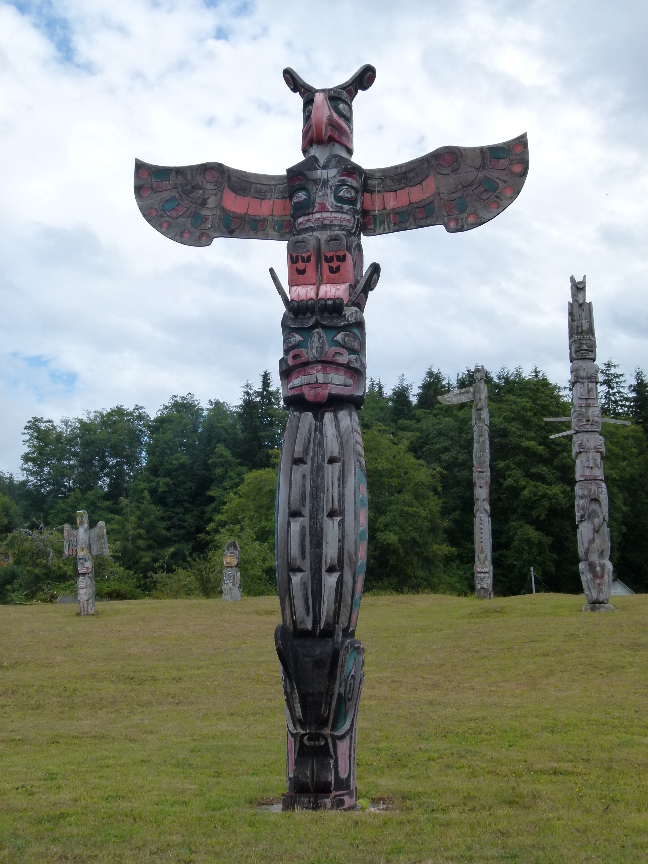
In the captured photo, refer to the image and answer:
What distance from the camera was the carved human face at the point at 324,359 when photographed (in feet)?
22.0

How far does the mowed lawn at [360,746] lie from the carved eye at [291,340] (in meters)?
3.54

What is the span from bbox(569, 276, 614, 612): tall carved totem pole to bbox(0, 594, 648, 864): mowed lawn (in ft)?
2.96

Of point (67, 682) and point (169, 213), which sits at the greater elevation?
point (169, 213)

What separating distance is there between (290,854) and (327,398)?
324cm

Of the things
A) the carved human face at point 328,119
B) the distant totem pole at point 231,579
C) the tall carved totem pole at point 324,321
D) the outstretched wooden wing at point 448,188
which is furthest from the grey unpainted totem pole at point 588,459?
the carved human face at point 328,119

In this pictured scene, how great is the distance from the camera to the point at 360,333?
6977 millimetres

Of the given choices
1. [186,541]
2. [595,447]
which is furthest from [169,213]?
[186,541]

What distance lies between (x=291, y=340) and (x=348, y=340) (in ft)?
1.57

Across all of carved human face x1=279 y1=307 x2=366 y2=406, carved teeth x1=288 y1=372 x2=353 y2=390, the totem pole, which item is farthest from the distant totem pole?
carved teeth x1=288 y1=372 x2=353 y2=390

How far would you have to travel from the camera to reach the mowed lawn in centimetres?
568

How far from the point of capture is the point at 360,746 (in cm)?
885

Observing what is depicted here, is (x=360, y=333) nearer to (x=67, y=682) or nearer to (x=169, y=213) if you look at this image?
(x=169, y=213)

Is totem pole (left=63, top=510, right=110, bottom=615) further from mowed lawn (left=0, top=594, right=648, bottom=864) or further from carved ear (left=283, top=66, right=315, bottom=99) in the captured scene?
carved ear (left=283, top=66, right=315, bottom=99)

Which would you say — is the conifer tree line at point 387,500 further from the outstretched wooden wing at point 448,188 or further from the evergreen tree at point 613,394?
the outstretched wooden wing at point 448,188
